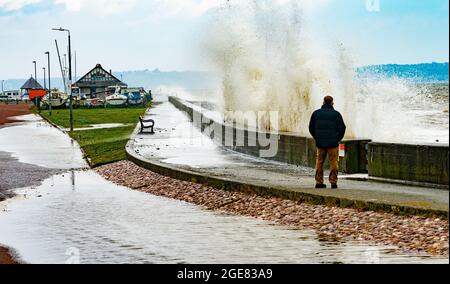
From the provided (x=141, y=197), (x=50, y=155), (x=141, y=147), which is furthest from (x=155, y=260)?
(x=50, y=155)

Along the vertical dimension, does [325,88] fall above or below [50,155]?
above

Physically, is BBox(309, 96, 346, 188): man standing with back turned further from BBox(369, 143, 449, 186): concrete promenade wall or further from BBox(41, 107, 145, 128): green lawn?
BBox(41, 107, 145, 128): green lawn

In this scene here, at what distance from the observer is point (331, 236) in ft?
43.1

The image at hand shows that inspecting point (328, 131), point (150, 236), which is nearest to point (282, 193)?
point (328, 131)

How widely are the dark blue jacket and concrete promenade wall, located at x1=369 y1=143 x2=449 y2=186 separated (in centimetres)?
144

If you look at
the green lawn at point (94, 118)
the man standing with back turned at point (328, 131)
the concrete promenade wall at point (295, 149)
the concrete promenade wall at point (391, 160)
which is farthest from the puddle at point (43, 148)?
the man standing with back turned at point (328, 131)

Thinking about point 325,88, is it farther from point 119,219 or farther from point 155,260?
point 155,260

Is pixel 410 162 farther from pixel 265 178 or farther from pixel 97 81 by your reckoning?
pixel 97 81

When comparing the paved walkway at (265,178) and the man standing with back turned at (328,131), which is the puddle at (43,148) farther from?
the man standing with back turned at (328,131)

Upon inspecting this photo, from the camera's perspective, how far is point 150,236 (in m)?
13.8

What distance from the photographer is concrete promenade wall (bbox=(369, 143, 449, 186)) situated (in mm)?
16031

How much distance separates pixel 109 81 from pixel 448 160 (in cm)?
13496

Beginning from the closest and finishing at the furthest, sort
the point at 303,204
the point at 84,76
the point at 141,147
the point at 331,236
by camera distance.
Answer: the point at 331,236 < the point at 303,204 < the point at 141,147 < the point at 84,76

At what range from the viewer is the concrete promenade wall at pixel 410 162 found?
1603cm
